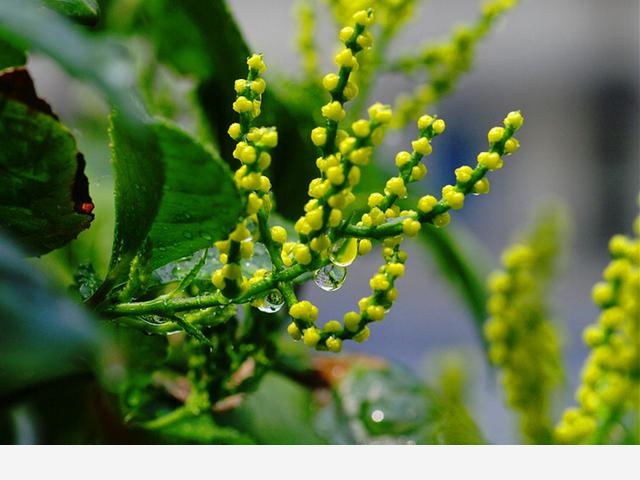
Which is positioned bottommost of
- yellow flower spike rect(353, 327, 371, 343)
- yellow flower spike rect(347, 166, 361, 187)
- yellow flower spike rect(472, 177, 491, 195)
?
yellow flower spike rect(353, 327, 371, 343)

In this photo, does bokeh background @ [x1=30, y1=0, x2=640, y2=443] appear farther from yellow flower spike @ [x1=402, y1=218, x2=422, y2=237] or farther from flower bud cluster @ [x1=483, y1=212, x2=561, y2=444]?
yellow flower spike @ [x1=402, y1=218, x2=422, y2=237]

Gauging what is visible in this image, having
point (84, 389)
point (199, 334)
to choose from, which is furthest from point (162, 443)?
point (199, 334)

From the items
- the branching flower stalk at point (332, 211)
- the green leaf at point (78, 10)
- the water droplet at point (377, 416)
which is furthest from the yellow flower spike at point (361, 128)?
the water droplet at point (377, 416)

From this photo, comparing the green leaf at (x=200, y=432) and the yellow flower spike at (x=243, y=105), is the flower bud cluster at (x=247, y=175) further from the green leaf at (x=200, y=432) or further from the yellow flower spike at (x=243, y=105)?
the green leaf at (x=200, y=432)

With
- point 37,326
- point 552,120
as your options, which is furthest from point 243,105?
point 552,120

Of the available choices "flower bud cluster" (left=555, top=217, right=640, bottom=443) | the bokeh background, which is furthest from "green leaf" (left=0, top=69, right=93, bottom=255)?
the bokeh background

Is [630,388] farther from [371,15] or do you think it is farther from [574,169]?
[574,169]
